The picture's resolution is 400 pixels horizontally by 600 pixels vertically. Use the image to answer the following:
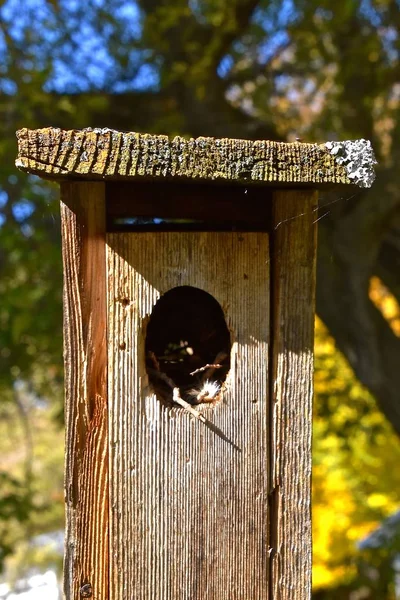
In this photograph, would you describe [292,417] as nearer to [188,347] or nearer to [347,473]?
[188,347]

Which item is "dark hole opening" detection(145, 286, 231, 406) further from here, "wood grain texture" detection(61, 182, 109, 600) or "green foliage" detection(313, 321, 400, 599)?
"green foliage" detection(313, 321, 400, 599)

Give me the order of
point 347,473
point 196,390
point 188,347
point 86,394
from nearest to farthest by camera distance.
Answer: point 86,394
point 196,390
point 188,347
point 347,473

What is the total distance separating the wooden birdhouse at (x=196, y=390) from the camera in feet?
3.51

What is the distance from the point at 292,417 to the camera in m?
1.17

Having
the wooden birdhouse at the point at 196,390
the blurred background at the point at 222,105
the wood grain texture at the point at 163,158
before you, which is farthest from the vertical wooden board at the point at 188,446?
the blurred background at the point at 222,105

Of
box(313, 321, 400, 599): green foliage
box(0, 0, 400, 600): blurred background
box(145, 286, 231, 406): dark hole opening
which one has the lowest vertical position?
box(313, 321, 400, 599): green foliage

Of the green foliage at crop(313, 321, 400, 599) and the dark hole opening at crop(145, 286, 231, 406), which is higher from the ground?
the dark hole opening at crop(145, 286, 231, 406)

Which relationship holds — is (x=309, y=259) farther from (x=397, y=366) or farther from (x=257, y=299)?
(x=397, y=366)

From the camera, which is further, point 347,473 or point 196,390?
point 347,473

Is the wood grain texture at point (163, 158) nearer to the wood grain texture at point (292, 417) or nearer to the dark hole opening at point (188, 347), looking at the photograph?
the wood grain texture at point (292, 417)

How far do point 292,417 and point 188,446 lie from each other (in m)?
0.21

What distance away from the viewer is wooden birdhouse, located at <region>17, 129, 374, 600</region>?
107cm

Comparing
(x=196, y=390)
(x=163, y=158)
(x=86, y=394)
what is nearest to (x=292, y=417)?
(x=196, y=390)

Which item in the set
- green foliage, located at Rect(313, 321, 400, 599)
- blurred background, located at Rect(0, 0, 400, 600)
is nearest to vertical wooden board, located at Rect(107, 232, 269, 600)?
blurred background, located at Rect(0, 0, 400, 600)
